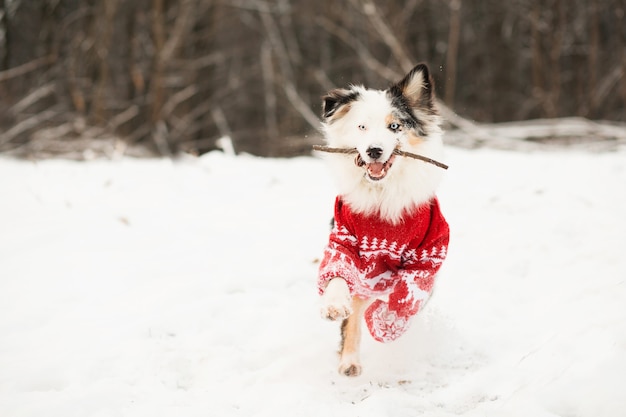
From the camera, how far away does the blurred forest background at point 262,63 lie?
10.8 m

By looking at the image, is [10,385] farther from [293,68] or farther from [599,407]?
[293,68]

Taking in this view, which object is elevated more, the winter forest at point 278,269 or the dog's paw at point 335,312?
the dog's paw at point 335,312

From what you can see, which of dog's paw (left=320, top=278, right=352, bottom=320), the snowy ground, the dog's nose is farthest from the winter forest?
dog's paw (left=320, top=278, right=352, bottom=320)

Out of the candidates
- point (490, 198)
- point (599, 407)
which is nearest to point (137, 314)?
point (599, 407)

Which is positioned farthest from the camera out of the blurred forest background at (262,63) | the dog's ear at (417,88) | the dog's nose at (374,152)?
the blurred forest background at (262,63)

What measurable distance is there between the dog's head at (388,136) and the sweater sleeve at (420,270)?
213mm

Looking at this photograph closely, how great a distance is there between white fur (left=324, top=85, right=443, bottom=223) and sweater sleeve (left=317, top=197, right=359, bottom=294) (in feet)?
0.42

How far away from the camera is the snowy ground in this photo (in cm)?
241

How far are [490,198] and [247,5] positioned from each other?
538 inches

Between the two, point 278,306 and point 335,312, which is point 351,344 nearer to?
point 335,312

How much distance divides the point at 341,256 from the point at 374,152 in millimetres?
614

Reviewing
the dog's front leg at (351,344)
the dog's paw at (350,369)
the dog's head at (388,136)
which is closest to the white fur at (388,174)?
the dog's head at (388,136)

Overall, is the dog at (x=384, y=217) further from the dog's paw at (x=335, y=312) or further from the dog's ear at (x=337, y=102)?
the dog's paw at (x=335, y=312)

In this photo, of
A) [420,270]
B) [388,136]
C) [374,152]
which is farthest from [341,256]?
[388,136]
